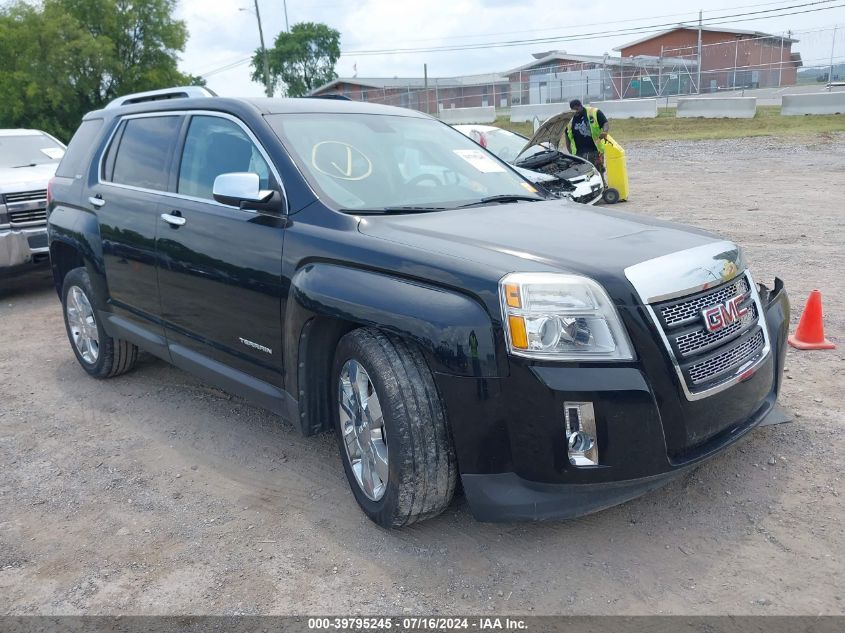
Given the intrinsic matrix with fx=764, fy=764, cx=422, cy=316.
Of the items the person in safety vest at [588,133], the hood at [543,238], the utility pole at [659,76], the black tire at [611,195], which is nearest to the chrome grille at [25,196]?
the hood at [543,238]

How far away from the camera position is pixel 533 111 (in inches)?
1161

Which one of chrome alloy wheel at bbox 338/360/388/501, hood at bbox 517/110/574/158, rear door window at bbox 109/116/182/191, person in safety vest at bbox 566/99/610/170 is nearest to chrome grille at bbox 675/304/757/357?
chrome alloy wheel at bbox 338/360/388/501

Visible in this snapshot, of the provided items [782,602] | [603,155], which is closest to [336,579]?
[782,602]

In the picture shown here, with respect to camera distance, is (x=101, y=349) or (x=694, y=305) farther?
(x=101, y=349)

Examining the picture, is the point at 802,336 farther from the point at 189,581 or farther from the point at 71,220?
the point at 71,220

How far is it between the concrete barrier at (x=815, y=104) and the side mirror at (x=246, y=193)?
2340 centimetres

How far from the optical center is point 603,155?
12539 millimetres

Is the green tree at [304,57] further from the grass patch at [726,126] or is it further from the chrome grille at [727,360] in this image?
the chrome grille at [727,360]

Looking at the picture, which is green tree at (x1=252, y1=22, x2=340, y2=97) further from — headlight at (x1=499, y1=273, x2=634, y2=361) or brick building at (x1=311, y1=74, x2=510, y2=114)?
headlight at (x1=499, y1=273, x2=634, y2=361)

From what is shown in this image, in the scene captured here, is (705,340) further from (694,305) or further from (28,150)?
(28,150)

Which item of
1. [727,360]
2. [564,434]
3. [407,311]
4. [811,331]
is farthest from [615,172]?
[564,434]

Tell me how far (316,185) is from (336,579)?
5.85 ft

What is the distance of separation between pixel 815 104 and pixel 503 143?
15742 mm

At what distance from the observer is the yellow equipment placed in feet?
41.0
